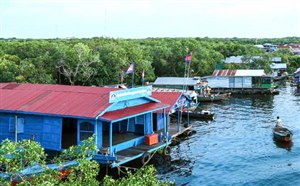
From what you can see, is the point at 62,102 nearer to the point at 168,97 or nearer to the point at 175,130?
the point at 175,130

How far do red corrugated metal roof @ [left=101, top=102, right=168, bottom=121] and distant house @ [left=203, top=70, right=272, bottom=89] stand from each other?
41.4m

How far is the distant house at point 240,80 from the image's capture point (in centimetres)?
6881

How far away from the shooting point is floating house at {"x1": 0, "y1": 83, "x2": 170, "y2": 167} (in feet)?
85.8

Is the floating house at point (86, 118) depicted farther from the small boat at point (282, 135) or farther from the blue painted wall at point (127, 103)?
the small boat at point (282, 135)

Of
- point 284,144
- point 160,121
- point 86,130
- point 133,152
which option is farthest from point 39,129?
point 284,144

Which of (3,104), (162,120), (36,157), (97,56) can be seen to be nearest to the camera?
(36,157)

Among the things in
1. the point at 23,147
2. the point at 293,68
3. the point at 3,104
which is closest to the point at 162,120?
the point at 3,104

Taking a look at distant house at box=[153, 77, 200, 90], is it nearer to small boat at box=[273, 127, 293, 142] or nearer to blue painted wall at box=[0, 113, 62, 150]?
small boat at box=[273, 127, 293, 142]

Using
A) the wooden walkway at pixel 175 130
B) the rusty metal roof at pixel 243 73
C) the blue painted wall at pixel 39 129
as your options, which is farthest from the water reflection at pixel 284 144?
the rusty metal roof at pixel 243 73

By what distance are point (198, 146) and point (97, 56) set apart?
1058 inches

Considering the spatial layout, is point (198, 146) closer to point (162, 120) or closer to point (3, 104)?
point (162, 120)

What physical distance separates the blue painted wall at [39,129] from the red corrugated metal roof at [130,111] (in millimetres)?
3305

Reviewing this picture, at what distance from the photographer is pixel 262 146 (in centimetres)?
3506

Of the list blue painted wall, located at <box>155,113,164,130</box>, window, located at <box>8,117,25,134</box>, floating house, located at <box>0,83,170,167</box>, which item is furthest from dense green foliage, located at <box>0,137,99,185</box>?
blue painted wall, located at <box>155,113,164,130</box>
